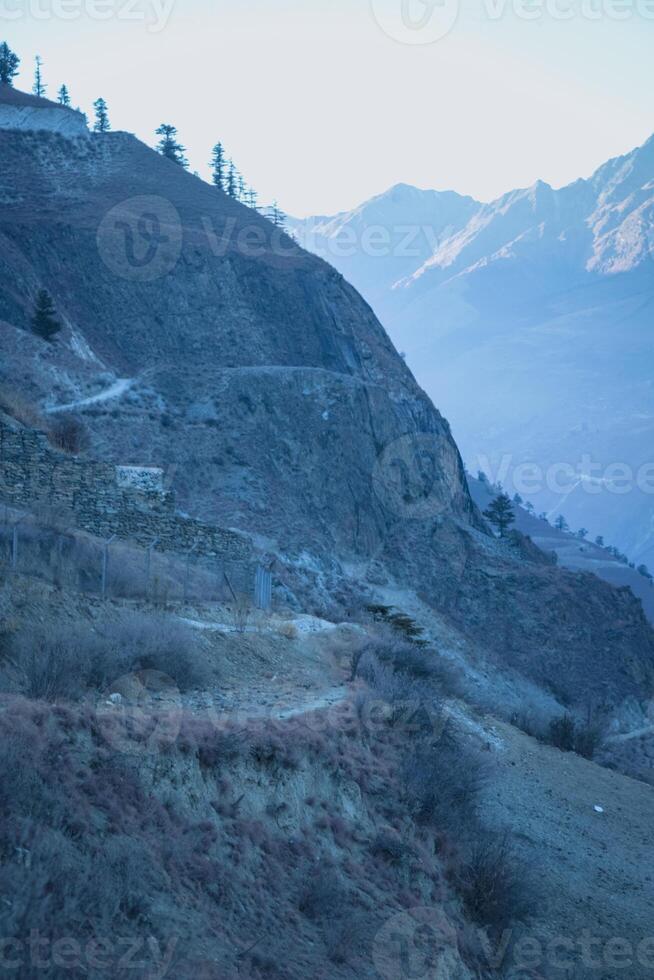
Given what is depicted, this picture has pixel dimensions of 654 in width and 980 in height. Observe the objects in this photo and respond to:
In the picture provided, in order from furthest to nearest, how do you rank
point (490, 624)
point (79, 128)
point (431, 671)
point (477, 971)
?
point (79, 128) → point (490, 624) → point (431, 671) → point (477, 971)

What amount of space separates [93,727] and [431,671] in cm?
1358

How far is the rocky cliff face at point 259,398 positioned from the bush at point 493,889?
81.7 ft

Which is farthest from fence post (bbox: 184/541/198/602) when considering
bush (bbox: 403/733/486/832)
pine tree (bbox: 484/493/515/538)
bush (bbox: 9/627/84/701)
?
pine tree (bbox: 484/493/515/538)

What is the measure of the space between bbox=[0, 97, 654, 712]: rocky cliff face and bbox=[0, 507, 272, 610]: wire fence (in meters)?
16.5

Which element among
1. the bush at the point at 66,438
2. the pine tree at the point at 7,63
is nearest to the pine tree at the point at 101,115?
the pine tree at the point at 7,63

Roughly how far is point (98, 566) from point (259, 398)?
3010cm

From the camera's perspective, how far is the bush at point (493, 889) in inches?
526

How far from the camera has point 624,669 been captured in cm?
4553

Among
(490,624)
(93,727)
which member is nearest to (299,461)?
(490,624)

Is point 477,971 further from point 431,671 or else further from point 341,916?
point 431,671

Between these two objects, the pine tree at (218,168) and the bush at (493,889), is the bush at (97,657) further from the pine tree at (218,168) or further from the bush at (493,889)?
the pine tree at (218,168)

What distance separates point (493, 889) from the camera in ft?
44.3

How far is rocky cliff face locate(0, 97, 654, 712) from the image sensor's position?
136 ft

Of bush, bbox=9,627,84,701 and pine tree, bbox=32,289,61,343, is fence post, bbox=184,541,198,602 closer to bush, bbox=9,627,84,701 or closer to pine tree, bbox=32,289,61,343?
bush, bbox=9,627,84,701
